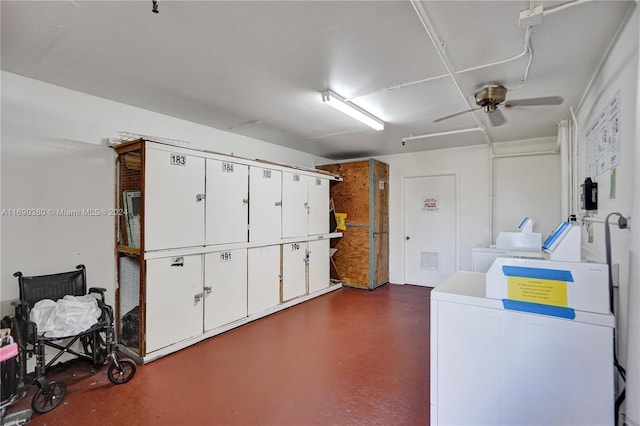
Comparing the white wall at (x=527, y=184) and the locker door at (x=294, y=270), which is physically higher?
the white wall at (x=527, y=184)

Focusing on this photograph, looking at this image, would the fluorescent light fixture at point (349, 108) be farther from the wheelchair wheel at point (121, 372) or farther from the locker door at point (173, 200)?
the wheelchair wheel at point (121, 372)

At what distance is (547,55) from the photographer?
2236mm

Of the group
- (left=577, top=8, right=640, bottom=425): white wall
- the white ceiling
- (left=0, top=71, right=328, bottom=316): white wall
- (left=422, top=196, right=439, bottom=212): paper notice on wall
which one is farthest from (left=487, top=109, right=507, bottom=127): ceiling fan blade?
(left=0, top=71, right=328, bottom=316): white wall

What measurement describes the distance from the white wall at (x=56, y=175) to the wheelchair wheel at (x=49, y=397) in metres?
0.79

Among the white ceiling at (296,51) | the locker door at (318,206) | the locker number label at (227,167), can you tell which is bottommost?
the locker door at (318,206)

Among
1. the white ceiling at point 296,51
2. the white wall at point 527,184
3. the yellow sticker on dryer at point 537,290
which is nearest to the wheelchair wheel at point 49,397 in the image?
the white ceiling at point 296,51

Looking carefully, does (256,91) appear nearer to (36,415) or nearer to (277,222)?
(277,222)

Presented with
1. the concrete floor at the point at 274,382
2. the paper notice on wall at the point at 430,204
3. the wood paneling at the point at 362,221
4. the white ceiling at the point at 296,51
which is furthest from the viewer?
the paper notice on wall at the point at 430,204

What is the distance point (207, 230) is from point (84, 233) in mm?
1129

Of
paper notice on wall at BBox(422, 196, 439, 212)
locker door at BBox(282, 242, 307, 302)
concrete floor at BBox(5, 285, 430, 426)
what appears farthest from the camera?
paper notice on wall at BBox(422, 196, 439, 212)

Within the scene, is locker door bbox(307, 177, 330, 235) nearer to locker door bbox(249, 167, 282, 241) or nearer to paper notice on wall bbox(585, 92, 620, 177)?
locker door bbox(249, 167, 282, 241)

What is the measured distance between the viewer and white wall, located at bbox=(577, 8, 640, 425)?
1258 millimetres

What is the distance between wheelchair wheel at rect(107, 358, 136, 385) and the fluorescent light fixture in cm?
296

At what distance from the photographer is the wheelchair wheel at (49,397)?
210 centimetres
